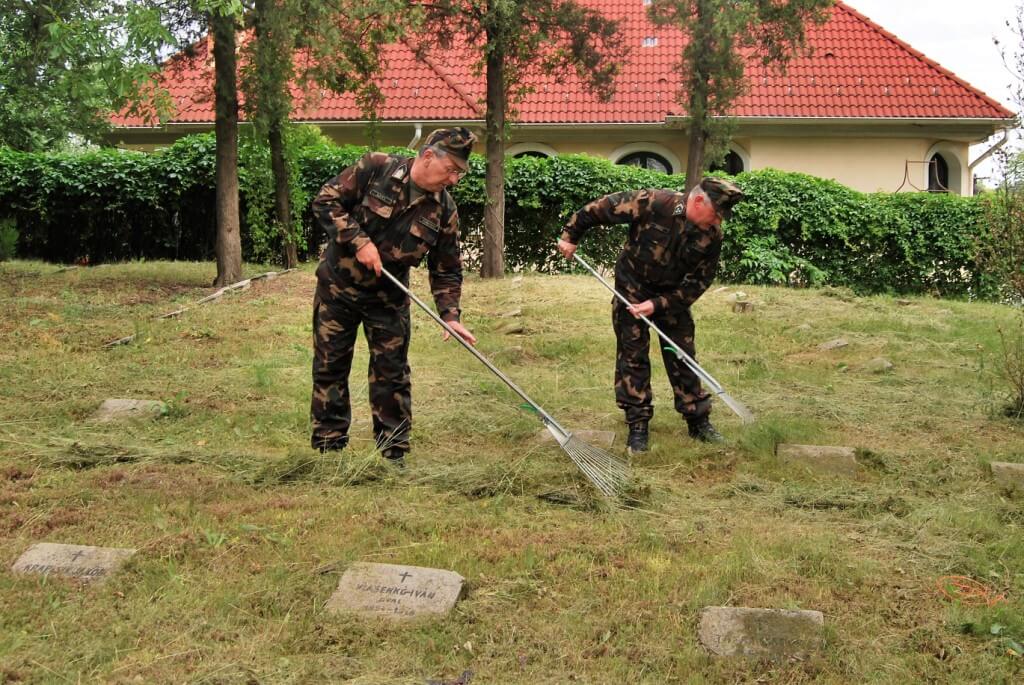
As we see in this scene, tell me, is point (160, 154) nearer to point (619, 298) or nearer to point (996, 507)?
point (619, 298)

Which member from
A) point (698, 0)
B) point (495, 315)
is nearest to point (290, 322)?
point (495, 315)

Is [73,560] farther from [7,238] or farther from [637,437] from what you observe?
[7,238]

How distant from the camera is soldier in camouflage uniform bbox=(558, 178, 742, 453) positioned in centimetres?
623

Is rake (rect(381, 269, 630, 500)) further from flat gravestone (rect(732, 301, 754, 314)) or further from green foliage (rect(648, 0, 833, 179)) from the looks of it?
green foliage (rect(648, 0, 833, 179))

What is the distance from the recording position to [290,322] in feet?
33.0

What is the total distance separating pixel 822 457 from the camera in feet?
19.1

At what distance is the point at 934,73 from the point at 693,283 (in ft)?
51.1

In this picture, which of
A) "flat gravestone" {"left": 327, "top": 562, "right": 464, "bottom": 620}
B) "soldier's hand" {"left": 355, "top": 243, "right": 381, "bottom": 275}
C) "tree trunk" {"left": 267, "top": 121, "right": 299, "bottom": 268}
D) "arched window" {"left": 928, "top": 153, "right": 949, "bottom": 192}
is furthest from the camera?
"arched window" {"left": 928, "top": 153, "right": 949, "bottom": 192}

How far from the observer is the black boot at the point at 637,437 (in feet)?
20.7

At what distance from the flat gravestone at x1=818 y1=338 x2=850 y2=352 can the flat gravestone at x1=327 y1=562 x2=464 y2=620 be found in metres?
6.87

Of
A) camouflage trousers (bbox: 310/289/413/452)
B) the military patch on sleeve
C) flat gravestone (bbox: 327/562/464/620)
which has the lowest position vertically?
flat gravestone (bbox: 327/562/464/620)

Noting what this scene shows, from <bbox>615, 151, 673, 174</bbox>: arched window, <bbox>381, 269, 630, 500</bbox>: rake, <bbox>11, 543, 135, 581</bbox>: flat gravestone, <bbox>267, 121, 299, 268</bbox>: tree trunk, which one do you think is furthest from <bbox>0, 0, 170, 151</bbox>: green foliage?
<bbox>615, 151, 673, 174</bbox>: arched window

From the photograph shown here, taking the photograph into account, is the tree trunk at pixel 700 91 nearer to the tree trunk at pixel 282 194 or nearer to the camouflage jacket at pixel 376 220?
the tree trunk at pixel 282 194

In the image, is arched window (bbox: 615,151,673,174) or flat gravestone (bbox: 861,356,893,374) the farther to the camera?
arched window (bbox: 615,151,673,174)
